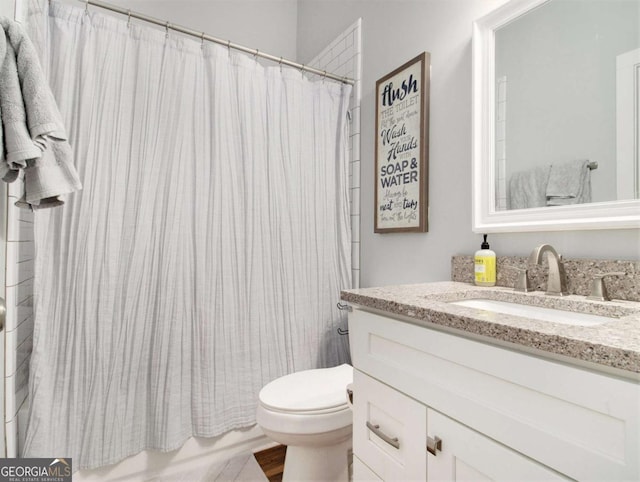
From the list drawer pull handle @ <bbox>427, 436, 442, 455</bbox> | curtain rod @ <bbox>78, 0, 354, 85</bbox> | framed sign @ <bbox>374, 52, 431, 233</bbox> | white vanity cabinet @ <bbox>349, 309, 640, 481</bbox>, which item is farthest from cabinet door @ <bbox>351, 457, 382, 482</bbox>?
curtain rod @ <bbox>78, 0, 354, 85</bbox>

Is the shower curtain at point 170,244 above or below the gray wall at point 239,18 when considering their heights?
below

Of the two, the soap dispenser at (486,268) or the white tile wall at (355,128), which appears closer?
the soap dispenser at (486,268)

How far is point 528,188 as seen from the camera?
1104 millimetres

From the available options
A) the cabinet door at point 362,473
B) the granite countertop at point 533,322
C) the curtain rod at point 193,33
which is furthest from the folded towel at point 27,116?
the cabinet door at point 362,473

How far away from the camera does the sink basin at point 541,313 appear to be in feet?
2.66

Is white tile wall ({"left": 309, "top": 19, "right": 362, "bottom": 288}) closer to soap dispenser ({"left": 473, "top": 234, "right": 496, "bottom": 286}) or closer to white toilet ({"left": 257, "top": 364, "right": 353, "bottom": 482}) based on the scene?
white toilet ({"left": 257, "top": 364, "right": 353, "bottom": 482})

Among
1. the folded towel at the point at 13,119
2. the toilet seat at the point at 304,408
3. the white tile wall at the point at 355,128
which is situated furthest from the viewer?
the white tile wall at the point at 355,128

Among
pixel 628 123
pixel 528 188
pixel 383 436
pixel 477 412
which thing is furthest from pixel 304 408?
pixel 628 123

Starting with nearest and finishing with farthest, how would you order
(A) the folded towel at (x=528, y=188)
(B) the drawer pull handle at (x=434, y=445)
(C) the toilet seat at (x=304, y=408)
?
(B) the drawer pull handle at (x=434, y=445), (A) the folded towel at (x=528, y=188), (C) the toilet seat at (x=304, y=408)

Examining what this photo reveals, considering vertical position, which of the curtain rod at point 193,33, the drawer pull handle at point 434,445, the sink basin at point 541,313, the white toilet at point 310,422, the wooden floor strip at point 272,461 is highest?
the curtain rod at point 193,33

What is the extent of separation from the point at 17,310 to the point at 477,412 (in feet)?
4.87

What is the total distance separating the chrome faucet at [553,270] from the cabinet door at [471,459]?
534mm

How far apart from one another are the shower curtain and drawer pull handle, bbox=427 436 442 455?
1062 mm

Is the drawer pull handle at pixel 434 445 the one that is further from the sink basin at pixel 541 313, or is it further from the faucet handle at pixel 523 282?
the faucet handle at pixel 523 282
